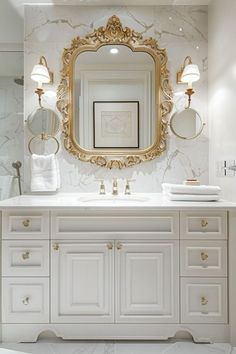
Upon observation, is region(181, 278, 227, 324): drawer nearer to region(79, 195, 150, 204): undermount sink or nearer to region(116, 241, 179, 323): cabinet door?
region(116, 241, 179, 323): cabinet door

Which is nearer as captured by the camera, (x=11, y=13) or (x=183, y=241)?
(x=183, y=241)

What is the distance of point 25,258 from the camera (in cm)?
159

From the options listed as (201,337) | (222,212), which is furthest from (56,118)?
(201,337)

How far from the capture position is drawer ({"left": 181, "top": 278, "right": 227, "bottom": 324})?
5.18 ft

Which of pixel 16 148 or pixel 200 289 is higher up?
pixel 16 148

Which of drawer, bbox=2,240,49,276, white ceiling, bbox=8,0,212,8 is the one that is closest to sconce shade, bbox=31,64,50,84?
white ceiling, bbox=8,0,212,8

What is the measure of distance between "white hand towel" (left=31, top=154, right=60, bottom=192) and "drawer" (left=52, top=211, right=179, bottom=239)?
494 mm

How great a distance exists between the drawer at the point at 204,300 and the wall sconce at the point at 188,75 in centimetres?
126

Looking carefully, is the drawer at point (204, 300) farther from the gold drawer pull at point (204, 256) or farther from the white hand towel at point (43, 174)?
the white hand towel at point (43, 174)

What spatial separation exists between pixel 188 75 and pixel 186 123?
1.13 feet

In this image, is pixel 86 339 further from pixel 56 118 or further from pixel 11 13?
pixel 11 13

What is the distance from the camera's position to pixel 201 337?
158 cm

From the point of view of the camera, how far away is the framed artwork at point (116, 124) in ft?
6.82

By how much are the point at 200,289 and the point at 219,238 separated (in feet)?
1.03
